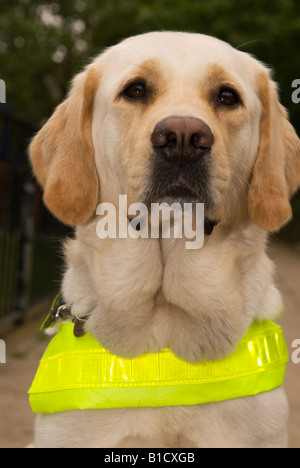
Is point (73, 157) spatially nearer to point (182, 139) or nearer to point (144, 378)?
point (182, 139)

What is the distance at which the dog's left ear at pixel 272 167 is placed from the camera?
9.30ft

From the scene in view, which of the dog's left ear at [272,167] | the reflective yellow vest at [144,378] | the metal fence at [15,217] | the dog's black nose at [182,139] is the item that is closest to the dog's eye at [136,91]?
the dog's black nose at [182,139]

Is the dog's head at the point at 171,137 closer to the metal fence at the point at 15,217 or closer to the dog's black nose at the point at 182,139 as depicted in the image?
the dog's black nose at the point at 182,139

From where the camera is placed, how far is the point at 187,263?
2748mm

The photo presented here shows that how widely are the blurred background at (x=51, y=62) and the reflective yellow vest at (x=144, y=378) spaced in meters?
0.81

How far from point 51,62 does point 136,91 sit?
19694 mm

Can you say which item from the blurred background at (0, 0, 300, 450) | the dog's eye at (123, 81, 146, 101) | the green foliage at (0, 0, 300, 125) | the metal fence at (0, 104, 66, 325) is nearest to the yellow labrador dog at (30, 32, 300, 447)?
the dog's eye at (123, 81, 146, 101)

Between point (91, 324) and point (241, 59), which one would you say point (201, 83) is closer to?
point (241, 59)

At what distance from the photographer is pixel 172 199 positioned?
98.6 inches

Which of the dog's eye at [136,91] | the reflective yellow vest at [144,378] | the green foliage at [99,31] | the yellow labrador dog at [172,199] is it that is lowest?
the green foliage at [99,31]

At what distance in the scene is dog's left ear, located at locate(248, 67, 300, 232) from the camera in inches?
112

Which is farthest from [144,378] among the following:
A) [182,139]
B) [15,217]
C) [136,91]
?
[15,217]

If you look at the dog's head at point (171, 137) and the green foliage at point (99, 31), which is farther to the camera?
the green foliage at point (99, 31)

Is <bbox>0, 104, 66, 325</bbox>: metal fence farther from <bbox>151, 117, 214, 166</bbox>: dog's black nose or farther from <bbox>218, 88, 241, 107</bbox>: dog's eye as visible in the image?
<bbox>151, 117, 214, 166</bbox>: dog's black nose
